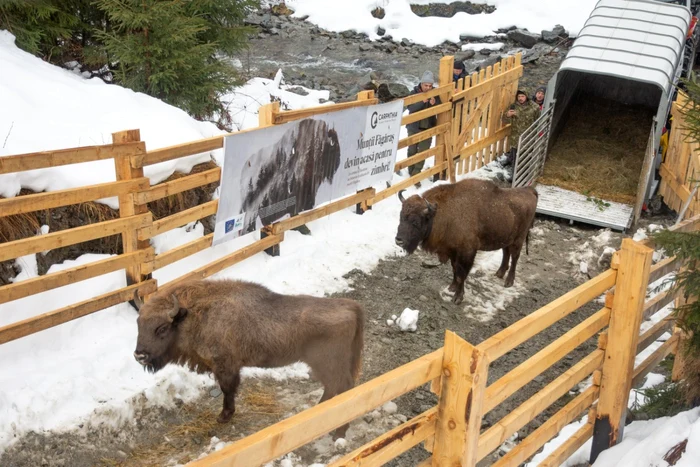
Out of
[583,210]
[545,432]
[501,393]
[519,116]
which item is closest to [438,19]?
[519,116]

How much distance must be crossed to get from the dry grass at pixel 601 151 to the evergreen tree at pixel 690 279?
7.24 m

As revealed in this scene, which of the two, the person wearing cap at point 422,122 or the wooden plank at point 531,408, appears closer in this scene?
the wooden plank at point 531,408

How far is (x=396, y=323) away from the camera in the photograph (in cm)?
822

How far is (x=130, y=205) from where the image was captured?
23.0 ft

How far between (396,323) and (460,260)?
132 cm

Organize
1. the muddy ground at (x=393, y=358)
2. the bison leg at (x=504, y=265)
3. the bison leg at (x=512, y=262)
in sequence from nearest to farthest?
the muddy ground at (x=393, y=358), the bison leg at (x=512, y=262), the bison leg at (x=504, y=265)

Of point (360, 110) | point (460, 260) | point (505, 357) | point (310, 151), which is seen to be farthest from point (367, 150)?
point (505, 357)

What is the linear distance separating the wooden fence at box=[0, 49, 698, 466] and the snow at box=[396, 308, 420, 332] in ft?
6.65

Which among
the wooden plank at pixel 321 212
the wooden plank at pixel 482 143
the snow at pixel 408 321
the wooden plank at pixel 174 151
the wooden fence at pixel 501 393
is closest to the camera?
the wooden fence at pixel 501 393

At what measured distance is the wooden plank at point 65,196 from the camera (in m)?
6.04

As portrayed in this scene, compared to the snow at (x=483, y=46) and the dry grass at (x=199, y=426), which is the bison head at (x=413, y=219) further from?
the snow at (x=483, y=46)

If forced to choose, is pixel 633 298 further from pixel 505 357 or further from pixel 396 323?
pixel 396 323

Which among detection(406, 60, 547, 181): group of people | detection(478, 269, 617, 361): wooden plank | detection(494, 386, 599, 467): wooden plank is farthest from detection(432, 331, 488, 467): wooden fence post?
detection(406, 60, 547, 181): group of people

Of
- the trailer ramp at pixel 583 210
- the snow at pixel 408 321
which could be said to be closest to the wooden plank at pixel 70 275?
the snow at pixel 408 321
